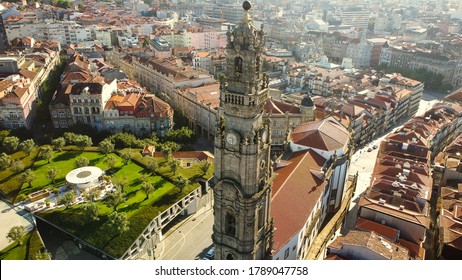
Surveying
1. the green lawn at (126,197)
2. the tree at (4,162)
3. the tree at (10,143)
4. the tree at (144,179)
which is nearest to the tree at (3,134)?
the tree at (10,143)

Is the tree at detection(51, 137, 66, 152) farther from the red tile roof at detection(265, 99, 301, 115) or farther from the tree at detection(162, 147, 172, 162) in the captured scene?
the red tile roof at detection(265, 99, 301, 115)

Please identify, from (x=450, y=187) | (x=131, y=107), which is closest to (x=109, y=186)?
(x=131, y=107)

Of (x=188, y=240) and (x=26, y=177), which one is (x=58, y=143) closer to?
(x=26, y=177)

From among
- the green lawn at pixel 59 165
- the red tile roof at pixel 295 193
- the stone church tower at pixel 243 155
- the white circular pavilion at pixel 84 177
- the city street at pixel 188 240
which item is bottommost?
the city street at pixel 188 240

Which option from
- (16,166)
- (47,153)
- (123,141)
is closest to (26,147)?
(47,153)

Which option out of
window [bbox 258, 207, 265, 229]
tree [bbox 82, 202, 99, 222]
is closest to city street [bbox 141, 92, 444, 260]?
tree [bbox 82, 202, 99, 222]

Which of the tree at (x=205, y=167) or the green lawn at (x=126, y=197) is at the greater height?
the tree at (x=205, y=167)

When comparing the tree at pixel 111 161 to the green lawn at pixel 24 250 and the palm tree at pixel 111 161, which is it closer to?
the palm tree at pixel 111 161
